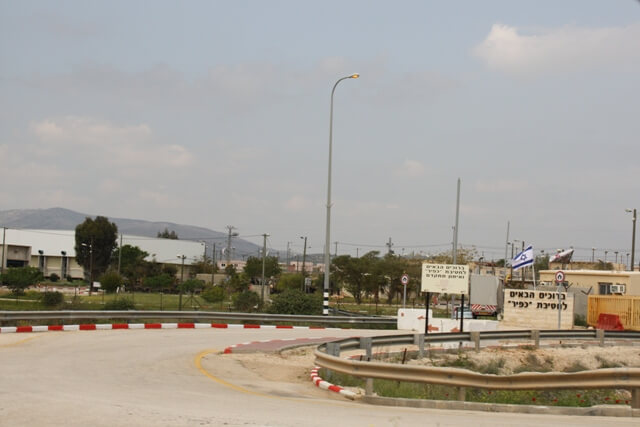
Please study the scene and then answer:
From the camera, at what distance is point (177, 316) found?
101 feet

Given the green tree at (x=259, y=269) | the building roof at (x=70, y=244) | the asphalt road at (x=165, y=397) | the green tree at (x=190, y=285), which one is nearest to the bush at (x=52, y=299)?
the asphalt road at (x=165, y=397)

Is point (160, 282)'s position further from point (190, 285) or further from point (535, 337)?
point (535, 337)

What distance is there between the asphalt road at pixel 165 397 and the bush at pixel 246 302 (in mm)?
24768

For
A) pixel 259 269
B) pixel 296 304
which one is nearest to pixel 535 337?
pixel 296 304

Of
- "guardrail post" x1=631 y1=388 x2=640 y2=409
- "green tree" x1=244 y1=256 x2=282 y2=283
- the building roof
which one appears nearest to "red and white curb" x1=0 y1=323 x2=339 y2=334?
"guardrail post" x1=631 y1=388 x2=640 y2=409

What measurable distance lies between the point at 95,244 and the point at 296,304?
298ft

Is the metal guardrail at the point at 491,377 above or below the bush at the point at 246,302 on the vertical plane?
above

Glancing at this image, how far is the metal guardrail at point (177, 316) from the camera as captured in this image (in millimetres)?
26072

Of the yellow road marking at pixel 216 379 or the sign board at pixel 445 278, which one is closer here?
the yellow road marking at pixel 216 379

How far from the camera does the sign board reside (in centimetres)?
2712

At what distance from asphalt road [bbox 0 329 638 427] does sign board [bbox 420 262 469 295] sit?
10057 mm

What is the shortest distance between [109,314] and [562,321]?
23.2 meters

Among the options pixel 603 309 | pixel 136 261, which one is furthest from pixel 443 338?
pixel 136 261

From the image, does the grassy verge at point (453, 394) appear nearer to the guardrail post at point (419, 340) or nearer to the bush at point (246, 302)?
the guardrail post at point (419, 340)
